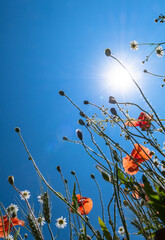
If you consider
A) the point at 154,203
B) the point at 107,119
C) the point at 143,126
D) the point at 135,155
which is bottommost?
the point at 154,203

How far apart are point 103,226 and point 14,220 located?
24.1 inches

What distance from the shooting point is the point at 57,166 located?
1.62 metres

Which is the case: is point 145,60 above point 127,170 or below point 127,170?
above

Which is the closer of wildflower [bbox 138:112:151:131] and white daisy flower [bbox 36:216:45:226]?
white daisy flower [bbox 36:216:45:226]

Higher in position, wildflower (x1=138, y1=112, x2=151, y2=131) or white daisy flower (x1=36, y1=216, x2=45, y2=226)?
wildflower (x1=138, y1=112, x2=151, y2=131)

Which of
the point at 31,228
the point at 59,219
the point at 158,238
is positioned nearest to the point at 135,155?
the point at 31,228

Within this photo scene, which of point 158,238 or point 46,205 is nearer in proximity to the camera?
point 158,238

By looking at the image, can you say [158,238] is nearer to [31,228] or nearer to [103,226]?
[103,226]

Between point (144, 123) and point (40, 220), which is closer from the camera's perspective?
point (40, 220)

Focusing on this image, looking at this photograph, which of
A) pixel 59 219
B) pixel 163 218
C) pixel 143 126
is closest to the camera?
pixel 163 218

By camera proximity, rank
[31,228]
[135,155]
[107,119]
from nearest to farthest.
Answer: [31,228], [135,155], [107,119]

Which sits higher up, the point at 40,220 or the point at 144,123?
the point at 144,123

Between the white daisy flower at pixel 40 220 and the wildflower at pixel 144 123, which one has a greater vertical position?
the wildflower at pixel 144 123

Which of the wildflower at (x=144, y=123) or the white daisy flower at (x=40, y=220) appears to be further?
the wildflower at (x=144, y=123)
